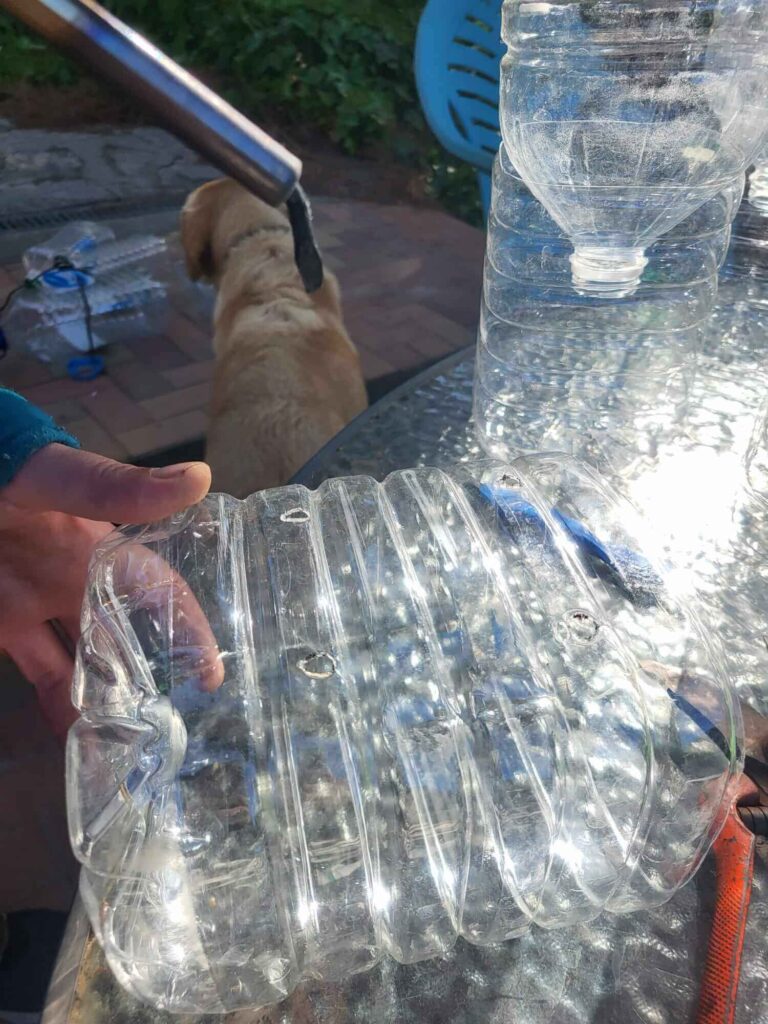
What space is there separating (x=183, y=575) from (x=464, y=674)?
337 millimetres

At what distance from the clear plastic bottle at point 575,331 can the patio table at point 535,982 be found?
2.80 ft

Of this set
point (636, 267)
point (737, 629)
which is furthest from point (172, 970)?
point (636, 267)

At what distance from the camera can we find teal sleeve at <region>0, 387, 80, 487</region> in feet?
2.65

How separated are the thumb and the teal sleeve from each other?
0.01 m

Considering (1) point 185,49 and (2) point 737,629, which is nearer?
(2) point 737,629

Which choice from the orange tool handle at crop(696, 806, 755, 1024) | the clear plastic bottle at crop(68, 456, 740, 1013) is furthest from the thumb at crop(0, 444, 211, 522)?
the orange tool handle at crop(696, 806, 755, 1024)

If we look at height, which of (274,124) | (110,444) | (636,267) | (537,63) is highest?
(537,63)

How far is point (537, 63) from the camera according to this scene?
1.42 metres

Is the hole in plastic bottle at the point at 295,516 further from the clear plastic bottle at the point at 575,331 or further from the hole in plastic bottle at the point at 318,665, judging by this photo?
the clear plastic bottle at the point at 575,331

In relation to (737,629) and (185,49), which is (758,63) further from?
(185,49)

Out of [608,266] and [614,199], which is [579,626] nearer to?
[608,266]

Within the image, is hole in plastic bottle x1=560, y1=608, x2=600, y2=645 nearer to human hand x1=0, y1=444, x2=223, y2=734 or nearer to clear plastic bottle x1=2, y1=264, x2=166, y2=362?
human hand x1=0, y1=444, x2=223, y2=734

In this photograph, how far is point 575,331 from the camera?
5.57 ft

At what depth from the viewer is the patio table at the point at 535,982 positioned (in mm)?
671
